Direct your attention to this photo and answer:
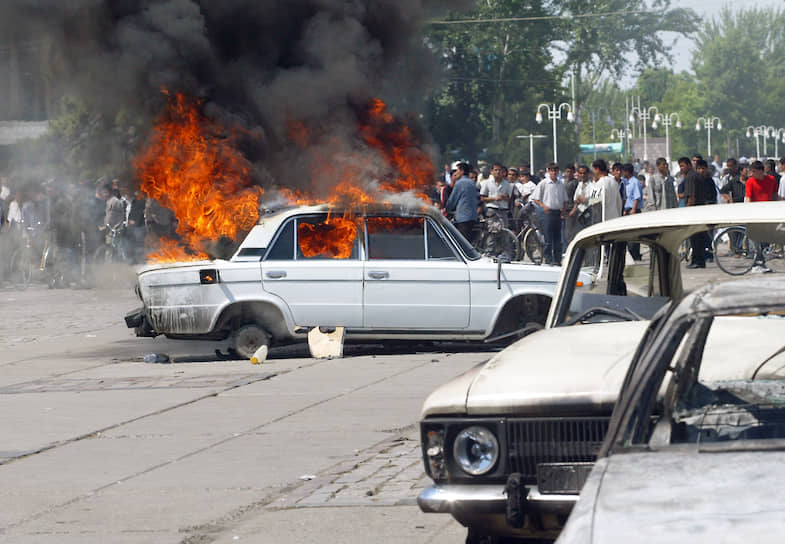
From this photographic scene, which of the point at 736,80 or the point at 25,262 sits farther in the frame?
the point at 736,80

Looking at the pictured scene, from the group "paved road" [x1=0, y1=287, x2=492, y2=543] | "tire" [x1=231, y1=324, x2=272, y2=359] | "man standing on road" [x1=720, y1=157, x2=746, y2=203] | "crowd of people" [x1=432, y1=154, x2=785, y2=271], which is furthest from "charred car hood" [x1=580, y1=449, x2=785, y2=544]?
"man standing on road" [x1=720, y1=157, x2=746, y2=203]

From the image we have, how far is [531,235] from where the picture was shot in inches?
887

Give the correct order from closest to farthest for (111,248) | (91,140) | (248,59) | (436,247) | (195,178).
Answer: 1. (436,247)
2. (195,178)
3. (248,59)
4. (111,248)
5. (91,140)

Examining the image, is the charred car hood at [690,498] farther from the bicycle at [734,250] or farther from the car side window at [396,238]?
the car side window at [396,238]

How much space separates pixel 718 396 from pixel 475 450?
2.97 feet

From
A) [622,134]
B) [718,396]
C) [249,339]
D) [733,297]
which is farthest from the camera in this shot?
[622,134]

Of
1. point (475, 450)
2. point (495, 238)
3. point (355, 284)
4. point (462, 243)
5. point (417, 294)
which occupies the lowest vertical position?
point (475, 450)

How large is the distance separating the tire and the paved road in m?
0.17

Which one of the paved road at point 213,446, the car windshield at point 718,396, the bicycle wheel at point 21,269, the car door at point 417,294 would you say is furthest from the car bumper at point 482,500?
the bicycle wheel at point 21,269

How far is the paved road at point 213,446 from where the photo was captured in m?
5.85

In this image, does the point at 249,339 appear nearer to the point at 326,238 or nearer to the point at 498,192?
the point at 326,238

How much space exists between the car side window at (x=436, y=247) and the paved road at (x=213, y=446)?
98 centimetres

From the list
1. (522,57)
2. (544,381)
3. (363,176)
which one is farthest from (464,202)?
(522,57)

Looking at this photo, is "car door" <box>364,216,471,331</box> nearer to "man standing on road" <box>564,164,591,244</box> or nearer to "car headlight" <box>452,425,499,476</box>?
"car headlight" <box>452,425,499,476</box>
